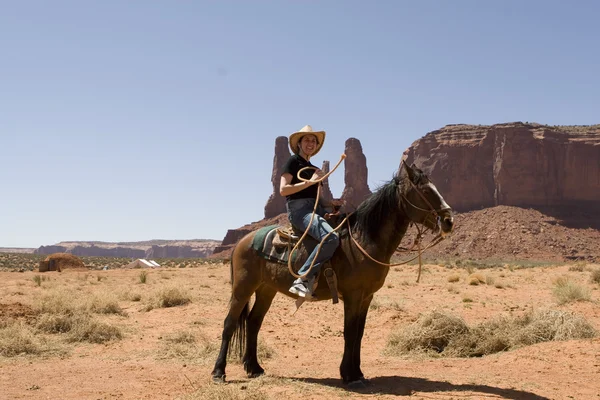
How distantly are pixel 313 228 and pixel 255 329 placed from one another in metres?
2.25

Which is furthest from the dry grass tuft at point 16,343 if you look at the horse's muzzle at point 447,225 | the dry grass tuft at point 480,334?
the horse's muzzle at point 447,225

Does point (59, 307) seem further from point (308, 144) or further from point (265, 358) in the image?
point (308, 144)

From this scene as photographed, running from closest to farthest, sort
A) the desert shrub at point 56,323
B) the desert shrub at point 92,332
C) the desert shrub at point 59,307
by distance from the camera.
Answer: the desert shrub at point 92,332
the desert shrub at point 56,323
the desert shrub at point 59,307

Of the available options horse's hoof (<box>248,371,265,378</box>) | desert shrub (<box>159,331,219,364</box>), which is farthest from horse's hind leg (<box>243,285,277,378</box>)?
desert shrub (<box>159,331,219,364</box>)

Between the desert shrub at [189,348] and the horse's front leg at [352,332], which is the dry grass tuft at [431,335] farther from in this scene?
the desert shrub at [189,348]

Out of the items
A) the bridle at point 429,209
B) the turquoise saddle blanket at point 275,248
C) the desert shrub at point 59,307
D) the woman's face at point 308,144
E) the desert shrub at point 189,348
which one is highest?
the woman's face at point 308,144

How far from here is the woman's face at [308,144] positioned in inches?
321

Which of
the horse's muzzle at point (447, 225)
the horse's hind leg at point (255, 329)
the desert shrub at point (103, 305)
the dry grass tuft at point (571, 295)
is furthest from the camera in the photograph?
the dry grass tuft at point (571, 295)

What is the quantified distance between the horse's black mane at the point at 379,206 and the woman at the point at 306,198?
0.45 metres

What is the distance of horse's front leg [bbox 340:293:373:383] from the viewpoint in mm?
7379

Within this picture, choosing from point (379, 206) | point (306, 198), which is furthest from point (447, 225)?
point (306, 198)

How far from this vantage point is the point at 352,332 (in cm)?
750

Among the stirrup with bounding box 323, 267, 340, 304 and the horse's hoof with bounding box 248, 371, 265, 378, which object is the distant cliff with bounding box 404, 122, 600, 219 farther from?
the stirrup with bounding box 323, 267, 340, 304

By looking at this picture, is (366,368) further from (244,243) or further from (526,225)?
(526,225)
